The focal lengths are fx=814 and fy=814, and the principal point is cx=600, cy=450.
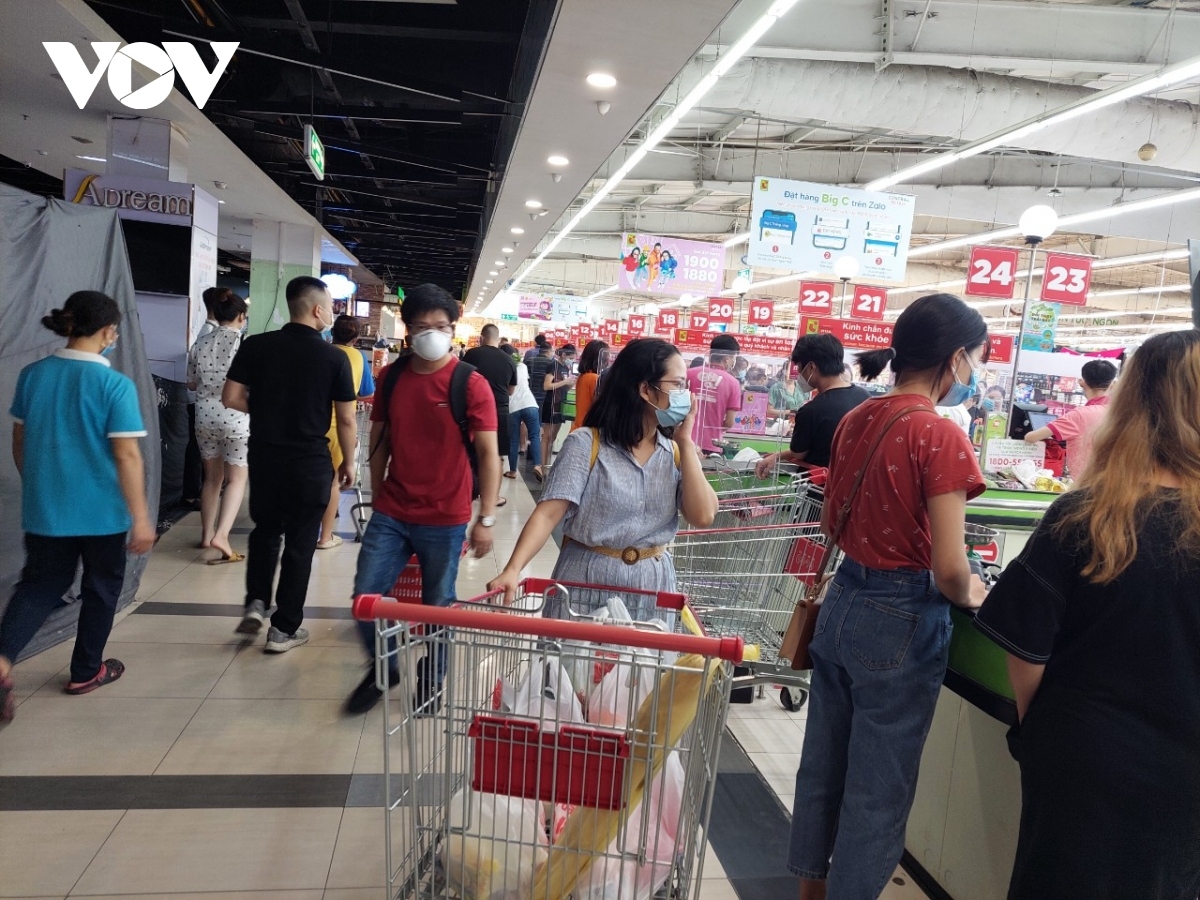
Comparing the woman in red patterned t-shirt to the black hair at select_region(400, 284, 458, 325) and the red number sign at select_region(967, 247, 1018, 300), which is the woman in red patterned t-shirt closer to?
the black hair at select_region(400, 284, 458, 325)

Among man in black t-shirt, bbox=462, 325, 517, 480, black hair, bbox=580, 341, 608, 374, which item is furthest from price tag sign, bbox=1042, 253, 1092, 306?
man in black t-shirt, bbox=462, 325, 517, 480

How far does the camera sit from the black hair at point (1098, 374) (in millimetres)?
4785

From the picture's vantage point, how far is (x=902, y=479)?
1.84m

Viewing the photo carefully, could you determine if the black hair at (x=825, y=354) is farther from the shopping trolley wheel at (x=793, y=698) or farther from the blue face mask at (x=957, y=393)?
the blue face mask at (x=957, y=393)

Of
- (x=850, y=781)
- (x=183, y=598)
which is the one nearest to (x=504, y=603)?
(x=850, y=781)

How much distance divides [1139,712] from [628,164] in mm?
8811

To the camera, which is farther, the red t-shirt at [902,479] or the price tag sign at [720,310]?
the price tag sign at [720,310]

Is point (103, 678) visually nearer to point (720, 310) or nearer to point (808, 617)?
point (808, 617)

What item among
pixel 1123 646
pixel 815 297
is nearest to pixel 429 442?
pixel 1123 646

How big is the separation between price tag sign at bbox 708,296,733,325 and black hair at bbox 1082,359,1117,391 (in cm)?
1337

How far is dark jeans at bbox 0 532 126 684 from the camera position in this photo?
2.99 m

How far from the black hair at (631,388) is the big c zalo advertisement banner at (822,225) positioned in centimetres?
818

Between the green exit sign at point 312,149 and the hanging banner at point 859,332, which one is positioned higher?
the green exit sign at point 312,149

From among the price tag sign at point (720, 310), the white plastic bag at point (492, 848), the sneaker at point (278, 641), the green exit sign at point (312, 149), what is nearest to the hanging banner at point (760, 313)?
the price tag sign at point (720, 310)
